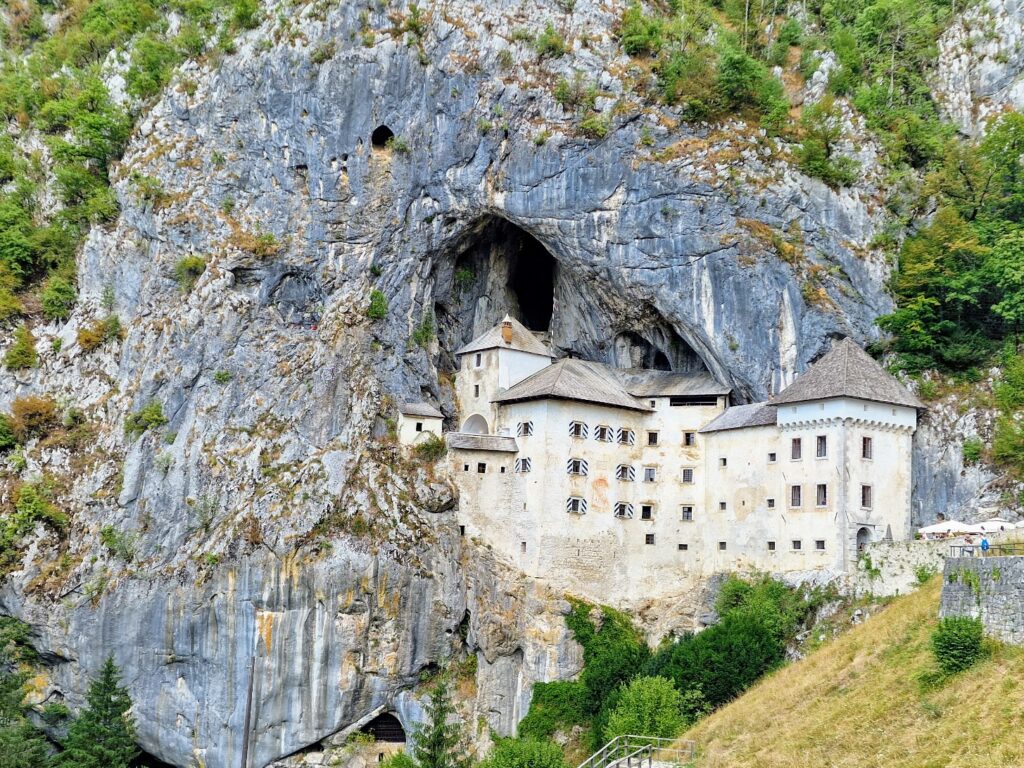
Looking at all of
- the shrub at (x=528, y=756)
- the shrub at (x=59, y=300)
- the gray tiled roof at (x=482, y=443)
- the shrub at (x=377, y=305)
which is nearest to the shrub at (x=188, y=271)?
the shrub at (x=59, y=300)

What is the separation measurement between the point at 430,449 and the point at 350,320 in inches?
346

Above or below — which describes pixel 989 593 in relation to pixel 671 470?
below

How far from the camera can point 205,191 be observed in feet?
225

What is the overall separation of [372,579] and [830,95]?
123 ft

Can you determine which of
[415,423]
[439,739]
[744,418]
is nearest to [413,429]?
[415,423]

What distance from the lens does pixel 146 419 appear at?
6525cm

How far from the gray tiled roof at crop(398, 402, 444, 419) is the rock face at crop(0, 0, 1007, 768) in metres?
0.97

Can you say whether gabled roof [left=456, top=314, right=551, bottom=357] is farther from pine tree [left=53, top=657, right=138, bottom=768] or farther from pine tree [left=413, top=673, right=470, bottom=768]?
pine tree [left=53, top=657, right=138, bottom=768]

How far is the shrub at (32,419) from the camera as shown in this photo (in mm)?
68312

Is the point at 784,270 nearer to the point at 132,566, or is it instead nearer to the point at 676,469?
the point at 676,469

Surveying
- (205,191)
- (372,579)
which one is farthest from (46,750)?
(205,191)

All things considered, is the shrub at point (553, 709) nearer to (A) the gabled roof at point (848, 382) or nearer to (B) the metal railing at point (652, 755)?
(B) the metal railing at point (652, 755)

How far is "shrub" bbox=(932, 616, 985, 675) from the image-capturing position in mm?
33750

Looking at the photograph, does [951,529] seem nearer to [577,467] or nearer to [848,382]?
[848,382]
